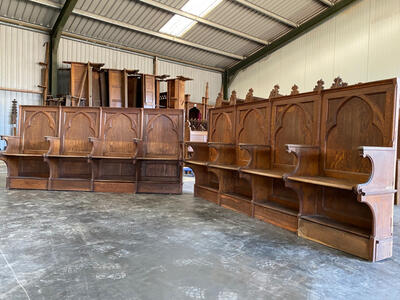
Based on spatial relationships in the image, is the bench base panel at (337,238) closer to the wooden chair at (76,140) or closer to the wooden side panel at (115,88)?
the wooden chair at (76,140)

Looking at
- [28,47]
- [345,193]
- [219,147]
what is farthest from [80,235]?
[28,47]

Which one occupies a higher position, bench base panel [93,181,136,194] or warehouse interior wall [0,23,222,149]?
warehouse interior wall [0,23,222,149]

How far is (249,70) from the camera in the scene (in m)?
13.1

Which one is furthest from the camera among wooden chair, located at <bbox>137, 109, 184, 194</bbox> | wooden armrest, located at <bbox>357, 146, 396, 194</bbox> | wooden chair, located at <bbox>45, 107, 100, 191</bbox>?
wooden chair, located at <bbox>45, 107, 100, 191</bbox>

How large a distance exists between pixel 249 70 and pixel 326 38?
372cm

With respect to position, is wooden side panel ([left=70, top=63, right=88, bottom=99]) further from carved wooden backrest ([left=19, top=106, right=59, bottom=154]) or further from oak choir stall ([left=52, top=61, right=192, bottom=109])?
carved wooden backrest ([left=19, top=106, right=59, bottom=154])

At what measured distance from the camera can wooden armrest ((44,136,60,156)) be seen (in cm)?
545

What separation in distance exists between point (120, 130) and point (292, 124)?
3498 millimetres

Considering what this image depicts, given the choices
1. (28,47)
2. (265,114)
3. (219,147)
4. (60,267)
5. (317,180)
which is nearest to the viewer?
(60,267)

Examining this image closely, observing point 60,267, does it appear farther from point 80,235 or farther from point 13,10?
point 13,10

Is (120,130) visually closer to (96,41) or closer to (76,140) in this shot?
(76,140)

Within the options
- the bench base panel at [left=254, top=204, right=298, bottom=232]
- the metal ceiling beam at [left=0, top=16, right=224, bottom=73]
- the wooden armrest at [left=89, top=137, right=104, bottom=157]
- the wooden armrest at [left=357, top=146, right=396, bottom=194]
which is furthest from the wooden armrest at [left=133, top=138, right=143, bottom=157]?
the metal ceiling beam at [left=0, top=16, right=224, bottom=73]

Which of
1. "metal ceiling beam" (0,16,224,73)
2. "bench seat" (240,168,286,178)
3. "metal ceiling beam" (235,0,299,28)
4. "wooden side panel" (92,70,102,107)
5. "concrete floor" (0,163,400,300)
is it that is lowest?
"concrete floor" (0,163,400,300)

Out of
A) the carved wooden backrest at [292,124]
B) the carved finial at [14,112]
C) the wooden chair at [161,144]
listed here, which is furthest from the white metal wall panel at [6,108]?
the carved wooden backrest at [292,124]
